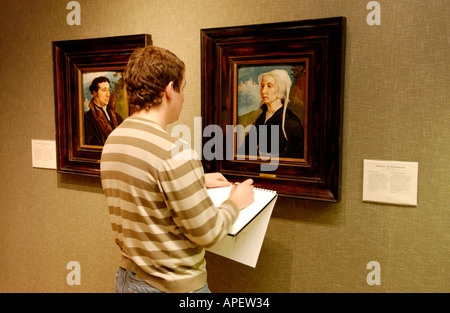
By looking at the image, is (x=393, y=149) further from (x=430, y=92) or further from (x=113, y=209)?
(x=113, y=209)

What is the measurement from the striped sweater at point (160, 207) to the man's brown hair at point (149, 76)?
65mm

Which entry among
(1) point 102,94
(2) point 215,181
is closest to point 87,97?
(1) point 102,94

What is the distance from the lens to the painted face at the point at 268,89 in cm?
154

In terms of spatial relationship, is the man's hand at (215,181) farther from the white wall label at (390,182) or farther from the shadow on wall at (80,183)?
the shadow on wall at (80,183)

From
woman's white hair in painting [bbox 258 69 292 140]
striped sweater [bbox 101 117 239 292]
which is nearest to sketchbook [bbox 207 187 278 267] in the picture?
striped sweater [bbox 101 117 239 292]

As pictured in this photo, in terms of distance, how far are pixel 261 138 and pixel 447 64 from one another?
2.39 ft

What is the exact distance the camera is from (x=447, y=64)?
1.28 meters

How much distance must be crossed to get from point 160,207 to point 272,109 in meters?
0.70

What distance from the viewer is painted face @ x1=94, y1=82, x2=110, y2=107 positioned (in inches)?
76.9

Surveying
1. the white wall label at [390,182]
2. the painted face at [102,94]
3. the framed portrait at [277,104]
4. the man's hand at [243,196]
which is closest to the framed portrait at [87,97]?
the painted face at [102,94]

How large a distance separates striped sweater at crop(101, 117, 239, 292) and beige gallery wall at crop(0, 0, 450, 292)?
549mm

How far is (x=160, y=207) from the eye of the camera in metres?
1.11

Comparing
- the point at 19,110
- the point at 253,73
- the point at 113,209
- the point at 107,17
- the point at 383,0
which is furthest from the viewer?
the point at 19,110

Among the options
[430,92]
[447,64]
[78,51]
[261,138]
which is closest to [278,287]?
[261,138]
